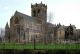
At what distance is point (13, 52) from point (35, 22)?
5908 cm

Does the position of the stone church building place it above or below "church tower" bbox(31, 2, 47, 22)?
below

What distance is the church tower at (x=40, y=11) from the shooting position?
84938 millimetres

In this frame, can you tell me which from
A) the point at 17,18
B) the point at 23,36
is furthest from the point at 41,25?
the point at 23,36

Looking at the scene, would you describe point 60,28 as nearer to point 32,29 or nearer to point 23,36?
point 32,29

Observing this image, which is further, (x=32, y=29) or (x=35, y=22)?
(x=35, y=22)

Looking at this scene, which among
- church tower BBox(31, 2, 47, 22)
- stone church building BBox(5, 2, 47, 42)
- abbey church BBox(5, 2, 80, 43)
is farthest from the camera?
church tower BBox(31, 2, 47, 22)

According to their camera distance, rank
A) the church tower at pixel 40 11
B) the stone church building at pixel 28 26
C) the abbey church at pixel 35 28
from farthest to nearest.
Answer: the church tower at pixel 40 11 → the abbey church at pixel 35 28 → the stone church building at pixel 28 26

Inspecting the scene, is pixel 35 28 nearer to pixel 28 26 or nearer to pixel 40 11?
pixel 28 26

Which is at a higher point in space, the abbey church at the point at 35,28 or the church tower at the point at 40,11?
the church tower at the point at 40,11

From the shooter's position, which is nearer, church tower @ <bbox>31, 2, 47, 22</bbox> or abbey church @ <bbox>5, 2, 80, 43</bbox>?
abbey church @ <bbox>5, 2, 80, 43</bbox>

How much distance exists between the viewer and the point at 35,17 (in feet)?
278

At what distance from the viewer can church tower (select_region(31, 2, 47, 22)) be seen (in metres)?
84.9

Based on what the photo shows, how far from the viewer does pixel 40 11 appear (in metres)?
85.4

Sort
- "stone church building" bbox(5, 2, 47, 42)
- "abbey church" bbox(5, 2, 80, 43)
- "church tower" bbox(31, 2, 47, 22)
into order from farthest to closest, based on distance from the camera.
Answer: "church tower" bbox(31, 2, 47, 22) < "abbey church" bbox(5, 2, 80, 43) < "stone church building" bbox(5, 2, 47, 42)
